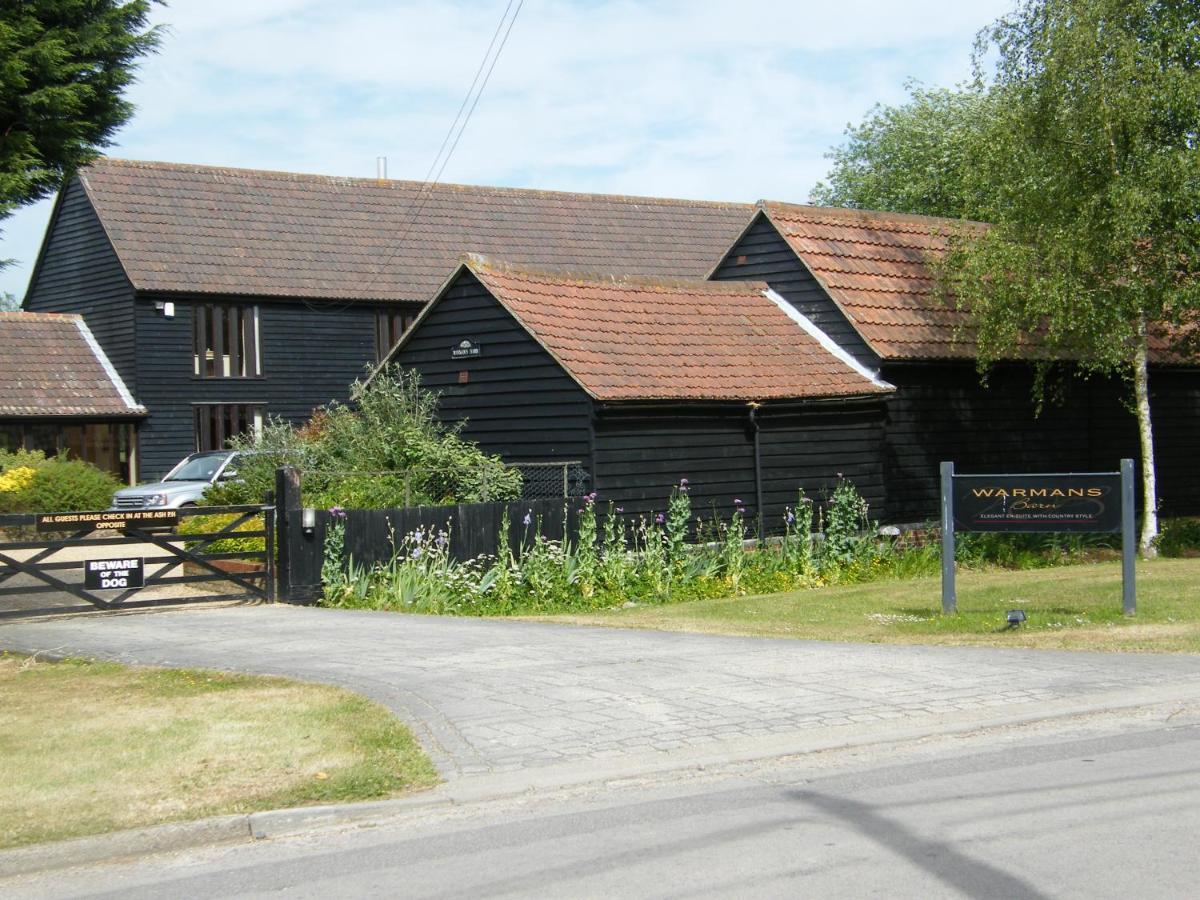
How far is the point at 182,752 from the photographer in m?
8.49

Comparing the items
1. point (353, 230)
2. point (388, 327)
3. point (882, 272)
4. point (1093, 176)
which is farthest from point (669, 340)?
point (353, 230)

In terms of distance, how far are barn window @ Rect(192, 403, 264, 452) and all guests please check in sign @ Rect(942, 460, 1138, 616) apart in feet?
87.0

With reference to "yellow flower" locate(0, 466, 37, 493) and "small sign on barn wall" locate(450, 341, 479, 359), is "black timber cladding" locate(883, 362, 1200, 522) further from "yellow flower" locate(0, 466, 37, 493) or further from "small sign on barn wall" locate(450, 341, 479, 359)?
"yellow flower" locate(0, 466, 37, 493)

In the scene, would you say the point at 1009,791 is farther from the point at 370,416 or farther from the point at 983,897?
the point at 370,416

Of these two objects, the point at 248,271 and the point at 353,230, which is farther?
the point at 353,230

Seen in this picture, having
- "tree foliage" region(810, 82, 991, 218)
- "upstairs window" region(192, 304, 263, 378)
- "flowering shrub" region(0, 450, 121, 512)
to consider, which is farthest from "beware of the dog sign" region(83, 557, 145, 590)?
"tree foliage" region(810, 82, 991, 218)

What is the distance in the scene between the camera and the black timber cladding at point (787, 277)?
23.5m

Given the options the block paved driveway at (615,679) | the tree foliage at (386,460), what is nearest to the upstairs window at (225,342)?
the tree foliage at (386,460)

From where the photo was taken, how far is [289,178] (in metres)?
41.5

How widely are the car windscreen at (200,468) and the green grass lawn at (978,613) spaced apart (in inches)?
575

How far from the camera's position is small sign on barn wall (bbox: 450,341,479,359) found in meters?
21.7

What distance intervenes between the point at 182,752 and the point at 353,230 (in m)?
33.8

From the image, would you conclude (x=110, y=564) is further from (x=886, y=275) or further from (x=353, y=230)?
(x=353, y=230)

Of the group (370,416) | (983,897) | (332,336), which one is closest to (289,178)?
(332,336)
